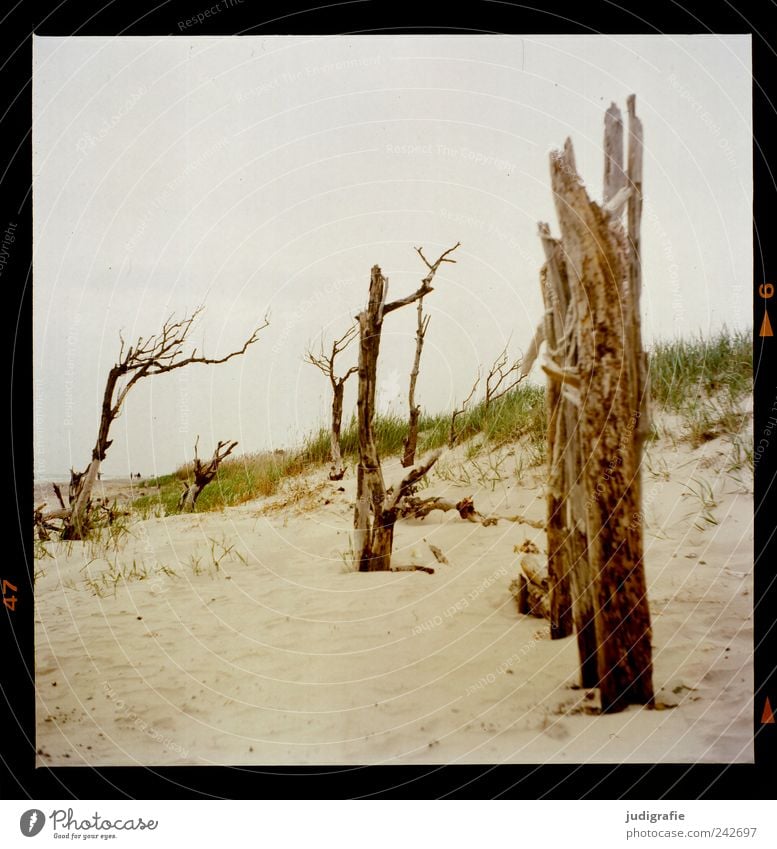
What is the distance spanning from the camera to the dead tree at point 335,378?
3.97 meters

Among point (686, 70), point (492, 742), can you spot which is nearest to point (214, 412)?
point (492, 742)

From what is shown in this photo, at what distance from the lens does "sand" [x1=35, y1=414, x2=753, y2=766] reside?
12.1 feet

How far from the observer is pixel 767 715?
3867 millimetres

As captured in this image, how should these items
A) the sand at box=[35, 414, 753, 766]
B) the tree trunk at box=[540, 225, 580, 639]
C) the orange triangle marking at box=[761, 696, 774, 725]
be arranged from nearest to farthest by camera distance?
the tree trunk at box=[540, 225, 580, 639] < the sand at box=[35, 414, 753, 766] < the orange triangle marking at box=[761, 696, 774, 725]

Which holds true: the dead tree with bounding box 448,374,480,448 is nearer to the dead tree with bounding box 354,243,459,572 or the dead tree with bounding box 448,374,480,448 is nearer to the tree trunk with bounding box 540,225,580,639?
the dead tree with bounding box 354,243,459,572

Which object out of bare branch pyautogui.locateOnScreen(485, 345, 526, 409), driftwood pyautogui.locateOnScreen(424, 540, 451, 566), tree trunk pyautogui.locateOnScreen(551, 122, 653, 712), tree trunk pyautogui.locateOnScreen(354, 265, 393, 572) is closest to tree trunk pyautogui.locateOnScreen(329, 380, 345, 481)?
tree trunk pyautogui.locateOnScreen(354, 265, 393, 572)

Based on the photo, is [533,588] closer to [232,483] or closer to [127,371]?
[232,483]

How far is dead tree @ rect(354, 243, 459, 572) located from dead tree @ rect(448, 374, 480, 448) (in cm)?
18

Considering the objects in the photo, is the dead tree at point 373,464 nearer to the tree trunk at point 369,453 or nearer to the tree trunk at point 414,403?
the tree trunk at point 369,453

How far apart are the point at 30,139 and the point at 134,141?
537 mm

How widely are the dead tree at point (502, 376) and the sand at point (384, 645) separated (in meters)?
0.32

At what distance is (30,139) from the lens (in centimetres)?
394

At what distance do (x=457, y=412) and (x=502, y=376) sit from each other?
12.0 inches

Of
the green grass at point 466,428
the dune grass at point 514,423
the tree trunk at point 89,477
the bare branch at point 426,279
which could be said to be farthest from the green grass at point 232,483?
the bare branch at point 426,279
